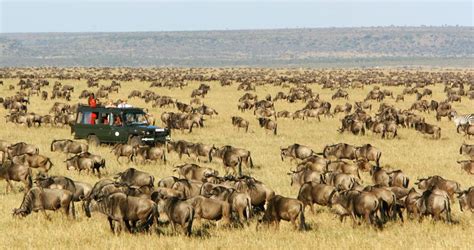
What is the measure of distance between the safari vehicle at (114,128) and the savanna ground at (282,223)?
34.0 inches

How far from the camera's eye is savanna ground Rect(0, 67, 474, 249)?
12133mm

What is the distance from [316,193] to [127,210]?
4270 mm

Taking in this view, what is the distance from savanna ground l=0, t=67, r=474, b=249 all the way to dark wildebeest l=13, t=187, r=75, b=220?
1.10 feet

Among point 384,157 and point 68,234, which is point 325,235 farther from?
point 384,157

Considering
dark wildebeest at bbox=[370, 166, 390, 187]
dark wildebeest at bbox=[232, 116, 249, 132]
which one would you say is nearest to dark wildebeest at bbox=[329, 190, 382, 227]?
dark wildebeest at bbox=[370, 166, 390, 187]

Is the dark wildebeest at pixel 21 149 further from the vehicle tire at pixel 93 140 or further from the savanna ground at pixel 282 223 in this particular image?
the vehicle tire at pixel 93 140

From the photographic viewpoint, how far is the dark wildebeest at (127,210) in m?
12.3

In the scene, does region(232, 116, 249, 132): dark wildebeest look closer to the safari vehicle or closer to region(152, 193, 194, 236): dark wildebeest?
the safari vehicle

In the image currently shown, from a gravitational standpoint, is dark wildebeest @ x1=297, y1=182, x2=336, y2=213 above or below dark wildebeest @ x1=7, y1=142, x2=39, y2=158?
above

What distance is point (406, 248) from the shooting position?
11.8 meters

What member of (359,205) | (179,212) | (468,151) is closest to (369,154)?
(468,151)

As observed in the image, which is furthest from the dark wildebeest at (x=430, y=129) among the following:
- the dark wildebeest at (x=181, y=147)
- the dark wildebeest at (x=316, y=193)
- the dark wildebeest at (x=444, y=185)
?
the dark wildebeest at (x=316, y=193)

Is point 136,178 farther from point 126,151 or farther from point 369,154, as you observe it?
point 369,154

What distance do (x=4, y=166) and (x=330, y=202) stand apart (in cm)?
862
